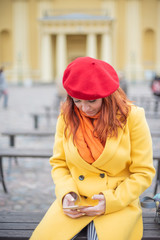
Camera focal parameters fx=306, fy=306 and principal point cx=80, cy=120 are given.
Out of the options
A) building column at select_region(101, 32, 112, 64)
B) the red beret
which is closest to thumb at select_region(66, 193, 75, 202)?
the red beret

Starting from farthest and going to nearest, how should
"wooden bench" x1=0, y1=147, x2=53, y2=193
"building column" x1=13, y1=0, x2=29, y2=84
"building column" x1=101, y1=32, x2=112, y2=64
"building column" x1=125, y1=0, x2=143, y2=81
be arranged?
1. "building column" x1=125, y1=0, x2=143, y2=81
2. "building column" x1=13, y1=0, x2=29, y2=84
3. "building column" x1=101, y1=32, x2=112, y2=64
4. "wooden bench" x1=0, y1=147, x2=53, y2=193

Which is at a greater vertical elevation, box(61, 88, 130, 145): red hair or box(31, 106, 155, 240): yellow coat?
box(61, 88, 130, 145): red hair

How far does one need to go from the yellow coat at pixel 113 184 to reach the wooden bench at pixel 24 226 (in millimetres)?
134

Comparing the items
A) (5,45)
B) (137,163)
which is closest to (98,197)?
(137,163)

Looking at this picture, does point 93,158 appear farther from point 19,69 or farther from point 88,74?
point 19,69

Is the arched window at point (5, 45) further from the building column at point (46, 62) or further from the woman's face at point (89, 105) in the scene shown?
the woman's face at point (89, 105)

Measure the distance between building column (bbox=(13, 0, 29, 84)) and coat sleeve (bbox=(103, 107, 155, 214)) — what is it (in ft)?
106

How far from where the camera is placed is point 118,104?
6.43ft

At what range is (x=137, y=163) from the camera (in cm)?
197

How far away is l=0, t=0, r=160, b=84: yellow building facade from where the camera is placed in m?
33.0

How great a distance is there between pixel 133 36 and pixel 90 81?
113 ft

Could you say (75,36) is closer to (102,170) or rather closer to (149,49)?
(149,49)

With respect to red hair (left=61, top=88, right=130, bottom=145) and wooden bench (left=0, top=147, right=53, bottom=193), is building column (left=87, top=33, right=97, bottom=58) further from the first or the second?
red hair (left=61, top=88, right=130, bottom=145)

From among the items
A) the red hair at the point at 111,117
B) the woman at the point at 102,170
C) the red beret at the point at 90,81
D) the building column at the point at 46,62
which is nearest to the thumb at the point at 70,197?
the woman at the point at 102,170
